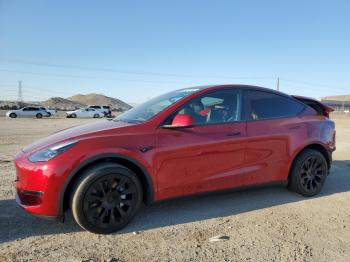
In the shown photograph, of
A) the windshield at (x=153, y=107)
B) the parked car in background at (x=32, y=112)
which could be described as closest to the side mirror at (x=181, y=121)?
the windshield at (x=153, y=107)

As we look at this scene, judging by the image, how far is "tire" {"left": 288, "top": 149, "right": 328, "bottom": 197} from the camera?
4949 mm

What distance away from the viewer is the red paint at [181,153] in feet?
11.3

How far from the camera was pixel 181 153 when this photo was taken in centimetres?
395

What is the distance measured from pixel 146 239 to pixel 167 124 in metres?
1.33

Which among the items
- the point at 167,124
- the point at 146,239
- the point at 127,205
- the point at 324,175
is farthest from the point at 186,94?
the point at 324,175

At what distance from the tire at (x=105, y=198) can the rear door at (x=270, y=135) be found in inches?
65.3

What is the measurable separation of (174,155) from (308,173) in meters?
2.38

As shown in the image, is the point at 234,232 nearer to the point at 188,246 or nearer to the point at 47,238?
the point at 188,246

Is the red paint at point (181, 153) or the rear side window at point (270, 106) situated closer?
the red paint at point (181, 153)

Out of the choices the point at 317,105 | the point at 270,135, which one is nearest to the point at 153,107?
the point at 270,135

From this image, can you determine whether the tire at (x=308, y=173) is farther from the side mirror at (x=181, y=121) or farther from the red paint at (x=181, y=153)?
the side mirror at (x=181, y=121)

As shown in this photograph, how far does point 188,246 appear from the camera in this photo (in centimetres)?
337

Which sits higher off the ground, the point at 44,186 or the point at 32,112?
the point at 44,186

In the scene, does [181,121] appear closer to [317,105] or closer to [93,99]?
[317,105]
